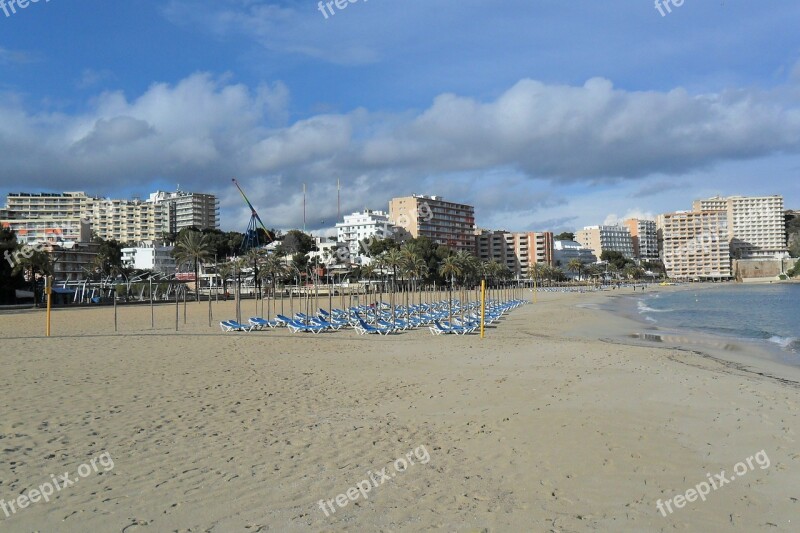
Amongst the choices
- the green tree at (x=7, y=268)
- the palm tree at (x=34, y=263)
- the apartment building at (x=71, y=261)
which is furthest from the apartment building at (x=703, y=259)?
the green tree at (x=7, y=268)

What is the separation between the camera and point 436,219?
143125 mm

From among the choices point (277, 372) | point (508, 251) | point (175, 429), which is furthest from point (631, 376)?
point (508, 251)

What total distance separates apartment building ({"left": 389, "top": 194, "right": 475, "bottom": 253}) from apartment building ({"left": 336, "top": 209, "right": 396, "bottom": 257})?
4.08 meters

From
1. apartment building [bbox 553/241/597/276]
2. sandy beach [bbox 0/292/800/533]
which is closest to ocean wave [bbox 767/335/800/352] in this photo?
sandy beach [bbox 0/292/800/533]

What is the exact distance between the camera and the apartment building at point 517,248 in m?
154

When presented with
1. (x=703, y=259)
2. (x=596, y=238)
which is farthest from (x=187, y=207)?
(x=703, y=259)

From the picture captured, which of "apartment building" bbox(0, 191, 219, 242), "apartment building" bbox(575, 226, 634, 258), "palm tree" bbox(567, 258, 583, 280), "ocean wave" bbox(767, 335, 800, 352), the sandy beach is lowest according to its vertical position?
"ocean wave" bbox(767, 335, 800, 352)

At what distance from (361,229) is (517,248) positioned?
44.2m

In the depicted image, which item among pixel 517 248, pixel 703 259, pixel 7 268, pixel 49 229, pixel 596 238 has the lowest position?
pixel 7 268

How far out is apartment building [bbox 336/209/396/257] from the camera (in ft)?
442

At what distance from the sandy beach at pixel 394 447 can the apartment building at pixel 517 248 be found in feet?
460

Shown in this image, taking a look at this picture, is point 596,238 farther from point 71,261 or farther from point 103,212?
point 71,261

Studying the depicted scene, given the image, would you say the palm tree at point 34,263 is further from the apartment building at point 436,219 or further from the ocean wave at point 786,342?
the apartment building at point 436,219

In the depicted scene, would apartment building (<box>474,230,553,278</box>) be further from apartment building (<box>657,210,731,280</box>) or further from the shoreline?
the shoreline
